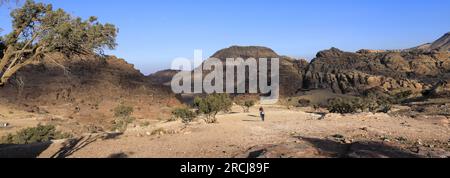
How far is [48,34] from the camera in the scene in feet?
38.4

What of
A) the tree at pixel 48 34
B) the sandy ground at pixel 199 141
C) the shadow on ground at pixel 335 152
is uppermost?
the tree at pixel 48 34

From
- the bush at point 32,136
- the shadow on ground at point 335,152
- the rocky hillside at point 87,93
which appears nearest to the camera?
the shadow on ground at point 335,152

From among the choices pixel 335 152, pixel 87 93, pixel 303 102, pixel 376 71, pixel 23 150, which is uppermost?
pixel 376 71

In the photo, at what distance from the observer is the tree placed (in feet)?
38.0

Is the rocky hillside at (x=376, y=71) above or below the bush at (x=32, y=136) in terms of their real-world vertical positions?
above

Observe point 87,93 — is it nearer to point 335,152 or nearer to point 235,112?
point 235,112

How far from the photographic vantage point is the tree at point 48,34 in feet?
38.0

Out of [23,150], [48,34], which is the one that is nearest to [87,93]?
[23,150]

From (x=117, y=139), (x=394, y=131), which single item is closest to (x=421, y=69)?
(x=394, y=131)

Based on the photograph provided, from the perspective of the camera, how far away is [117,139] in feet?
62.0

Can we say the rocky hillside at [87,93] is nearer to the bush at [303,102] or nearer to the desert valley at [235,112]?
the desert valley at [235,112]

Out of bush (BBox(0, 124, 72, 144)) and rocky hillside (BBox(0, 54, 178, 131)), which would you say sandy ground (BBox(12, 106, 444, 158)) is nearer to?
bush (BBox(0, 124, 72, 144))

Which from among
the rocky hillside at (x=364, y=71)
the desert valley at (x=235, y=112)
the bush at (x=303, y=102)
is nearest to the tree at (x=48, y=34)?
the desert valley at (x=235, y=112)
